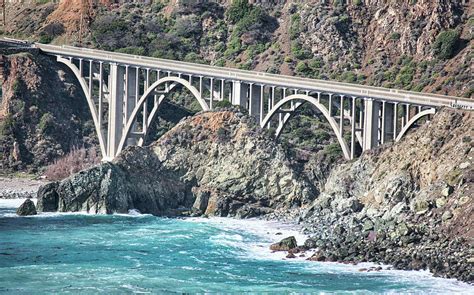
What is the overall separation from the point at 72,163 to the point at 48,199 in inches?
977

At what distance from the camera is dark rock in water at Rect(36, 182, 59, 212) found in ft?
334

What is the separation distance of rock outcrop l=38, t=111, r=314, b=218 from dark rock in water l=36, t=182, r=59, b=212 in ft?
0.28

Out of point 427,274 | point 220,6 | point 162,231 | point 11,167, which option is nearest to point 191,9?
point 220,6

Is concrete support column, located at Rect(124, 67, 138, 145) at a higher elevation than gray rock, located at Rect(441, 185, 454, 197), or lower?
higher

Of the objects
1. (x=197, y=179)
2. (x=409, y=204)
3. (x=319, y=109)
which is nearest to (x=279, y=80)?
(x=319, y=109)

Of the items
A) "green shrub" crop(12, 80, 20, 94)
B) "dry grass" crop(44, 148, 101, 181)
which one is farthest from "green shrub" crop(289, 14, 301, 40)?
"green shrub" crop(12, 80, 20, 94)

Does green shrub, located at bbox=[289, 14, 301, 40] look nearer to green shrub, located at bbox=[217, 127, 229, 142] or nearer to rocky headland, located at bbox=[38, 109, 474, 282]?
rocky headland, located at bbox=[38, 109, 474, 282]

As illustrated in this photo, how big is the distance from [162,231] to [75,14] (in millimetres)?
66653

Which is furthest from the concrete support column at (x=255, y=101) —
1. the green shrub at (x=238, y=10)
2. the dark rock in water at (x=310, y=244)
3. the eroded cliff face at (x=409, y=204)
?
the green shrub at (x=238, y=10)

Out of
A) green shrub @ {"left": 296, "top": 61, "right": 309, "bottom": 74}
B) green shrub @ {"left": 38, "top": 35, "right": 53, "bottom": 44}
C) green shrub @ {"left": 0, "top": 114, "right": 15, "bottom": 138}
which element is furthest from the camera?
green shrub @ {"left": 38, "top": 35, "right": 53, "bottom": 44}

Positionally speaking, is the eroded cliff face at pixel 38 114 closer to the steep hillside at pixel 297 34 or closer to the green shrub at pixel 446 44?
the steep hillside at pixel 297 34

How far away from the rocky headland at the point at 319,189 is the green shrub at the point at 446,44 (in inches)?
1006

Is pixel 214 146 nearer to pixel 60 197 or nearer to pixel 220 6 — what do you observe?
pixel 60 197

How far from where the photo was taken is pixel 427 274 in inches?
2916
